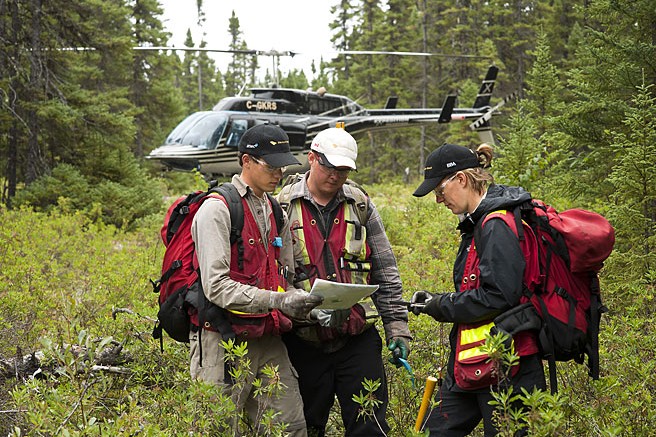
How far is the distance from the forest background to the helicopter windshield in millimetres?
1478

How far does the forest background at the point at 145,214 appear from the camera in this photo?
364 centimetres

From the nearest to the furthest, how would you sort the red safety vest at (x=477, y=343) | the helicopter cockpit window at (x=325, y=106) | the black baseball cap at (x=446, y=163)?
the red safety vest at (x=477, y=343) < the black baseball cap at (x=446, y=163) < the helicopter cockpit window at (x=325, y=106)

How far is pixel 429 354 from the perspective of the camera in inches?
204

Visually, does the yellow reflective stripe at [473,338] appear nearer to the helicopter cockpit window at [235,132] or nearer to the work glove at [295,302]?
the work glove at [295,302]

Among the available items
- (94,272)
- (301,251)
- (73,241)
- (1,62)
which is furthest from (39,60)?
(301,251)

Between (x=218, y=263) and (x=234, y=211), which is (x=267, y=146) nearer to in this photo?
(x=234, y=211)

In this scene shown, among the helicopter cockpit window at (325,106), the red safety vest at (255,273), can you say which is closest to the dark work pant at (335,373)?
the red safety vest at (255,273)

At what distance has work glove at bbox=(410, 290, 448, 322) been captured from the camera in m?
3.39

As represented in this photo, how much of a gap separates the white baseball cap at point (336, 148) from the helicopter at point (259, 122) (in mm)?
12662

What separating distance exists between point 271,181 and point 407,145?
3706 centimetres

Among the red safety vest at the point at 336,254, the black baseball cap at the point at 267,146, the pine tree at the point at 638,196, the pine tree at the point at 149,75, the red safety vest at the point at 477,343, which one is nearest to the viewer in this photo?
the red safety vest at the point at 477,343

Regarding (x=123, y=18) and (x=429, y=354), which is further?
(x=123, y=18)

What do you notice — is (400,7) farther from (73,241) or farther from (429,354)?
(429,354)

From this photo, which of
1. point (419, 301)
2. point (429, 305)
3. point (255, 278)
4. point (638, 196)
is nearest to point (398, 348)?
point (419, 301)
